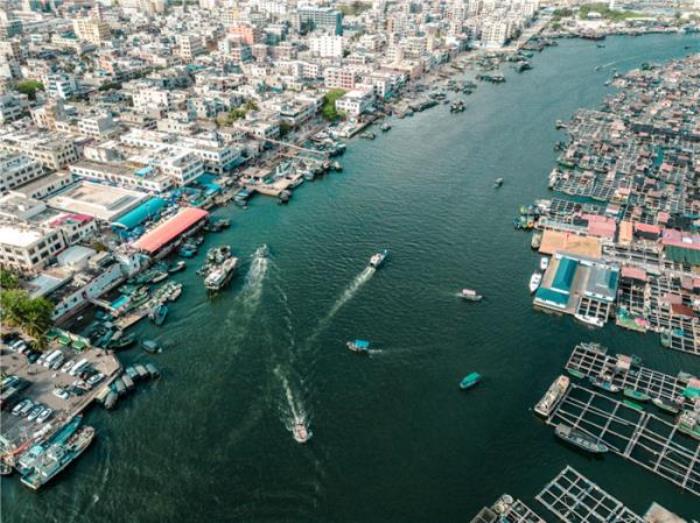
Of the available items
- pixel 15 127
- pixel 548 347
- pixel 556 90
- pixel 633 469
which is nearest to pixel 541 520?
pixel 633 469

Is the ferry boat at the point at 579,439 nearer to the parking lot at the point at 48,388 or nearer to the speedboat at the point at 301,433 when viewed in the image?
the speedboat at the point at 301,433

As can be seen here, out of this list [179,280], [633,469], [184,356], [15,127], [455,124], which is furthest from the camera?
[455,124]

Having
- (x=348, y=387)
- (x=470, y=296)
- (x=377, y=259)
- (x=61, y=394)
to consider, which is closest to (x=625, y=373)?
(x=470, y=296)

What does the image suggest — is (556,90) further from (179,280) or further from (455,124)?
(179,280)

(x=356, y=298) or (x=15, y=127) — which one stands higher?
(x=15, y=127)

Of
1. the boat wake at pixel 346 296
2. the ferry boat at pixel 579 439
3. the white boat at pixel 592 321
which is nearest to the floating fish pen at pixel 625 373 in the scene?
the white boat at pixel 592 321

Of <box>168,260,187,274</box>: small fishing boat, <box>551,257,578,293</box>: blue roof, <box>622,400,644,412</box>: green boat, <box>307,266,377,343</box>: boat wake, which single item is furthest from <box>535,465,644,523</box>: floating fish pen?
<box>168,260,187,274</box>: small fishing boat
